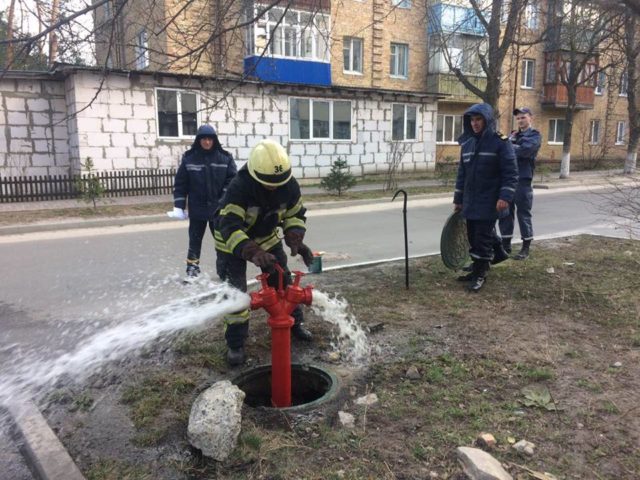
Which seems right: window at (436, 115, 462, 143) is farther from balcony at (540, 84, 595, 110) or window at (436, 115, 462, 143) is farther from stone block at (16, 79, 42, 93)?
stone block at (16, 79, 42, 93)

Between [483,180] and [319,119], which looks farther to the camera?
[319,119]

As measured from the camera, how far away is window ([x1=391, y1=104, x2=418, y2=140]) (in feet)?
76.1

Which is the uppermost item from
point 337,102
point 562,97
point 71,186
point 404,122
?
point 562,97

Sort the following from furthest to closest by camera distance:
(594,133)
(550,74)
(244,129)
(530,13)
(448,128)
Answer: (594,133), (550,74), (448,128), (244,129), (530,13)

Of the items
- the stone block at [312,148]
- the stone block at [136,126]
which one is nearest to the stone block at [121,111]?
the stone block at [136,126]

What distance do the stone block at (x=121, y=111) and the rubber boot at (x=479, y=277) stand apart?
44.7 ft

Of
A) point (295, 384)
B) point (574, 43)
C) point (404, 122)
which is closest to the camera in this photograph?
point (295, 384)

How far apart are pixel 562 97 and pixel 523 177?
27332mm

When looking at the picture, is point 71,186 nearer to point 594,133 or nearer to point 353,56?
point 353,56

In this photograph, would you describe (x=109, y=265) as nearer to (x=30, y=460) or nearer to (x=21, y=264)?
(x=21, y=264)

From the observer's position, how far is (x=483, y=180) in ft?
18.2

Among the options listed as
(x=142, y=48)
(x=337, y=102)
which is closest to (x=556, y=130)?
(x=337, y=102)

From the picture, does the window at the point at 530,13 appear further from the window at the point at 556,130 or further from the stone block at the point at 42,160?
the window at the point at 556,130

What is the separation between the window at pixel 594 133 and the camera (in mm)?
34003
